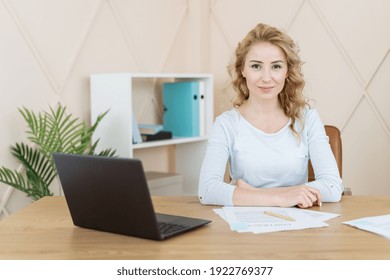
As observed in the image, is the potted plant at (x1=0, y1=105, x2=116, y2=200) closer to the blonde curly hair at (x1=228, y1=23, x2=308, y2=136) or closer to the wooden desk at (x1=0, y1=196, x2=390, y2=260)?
the blonde curly hair at (x1=228, y1=23, x2=308, y2=136)

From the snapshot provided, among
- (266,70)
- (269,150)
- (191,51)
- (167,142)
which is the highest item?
(191,51)

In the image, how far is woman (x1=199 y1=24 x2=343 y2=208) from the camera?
1.92 meters

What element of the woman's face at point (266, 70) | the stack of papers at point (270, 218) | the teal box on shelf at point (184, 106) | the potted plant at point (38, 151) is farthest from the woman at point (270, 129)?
the teal box on shelf at point (184, 106)

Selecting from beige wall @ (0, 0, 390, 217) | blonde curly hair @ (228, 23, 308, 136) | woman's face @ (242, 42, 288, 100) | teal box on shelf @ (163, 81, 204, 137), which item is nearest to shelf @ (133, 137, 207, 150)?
teal box on shelf @ (163, 81, 204, 137)

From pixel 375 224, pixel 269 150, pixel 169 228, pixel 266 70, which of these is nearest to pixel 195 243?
pixel 169 228

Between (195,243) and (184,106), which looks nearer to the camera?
(195,243)

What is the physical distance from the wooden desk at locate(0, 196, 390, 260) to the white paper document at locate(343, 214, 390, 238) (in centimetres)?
2

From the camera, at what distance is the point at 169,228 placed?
1241mm

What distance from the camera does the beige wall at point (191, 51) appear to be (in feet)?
8.44

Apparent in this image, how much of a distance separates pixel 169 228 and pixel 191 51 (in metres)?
2.58

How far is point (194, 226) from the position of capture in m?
1.27

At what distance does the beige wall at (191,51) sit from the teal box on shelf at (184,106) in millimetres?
164

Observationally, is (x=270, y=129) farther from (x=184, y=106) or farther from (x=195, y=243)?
(x=184, y=106)

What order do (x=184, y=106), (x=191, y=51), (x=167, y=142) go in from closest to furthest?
(x=167, y=142)
(x=184, y=106)
(x=191, y=51)
